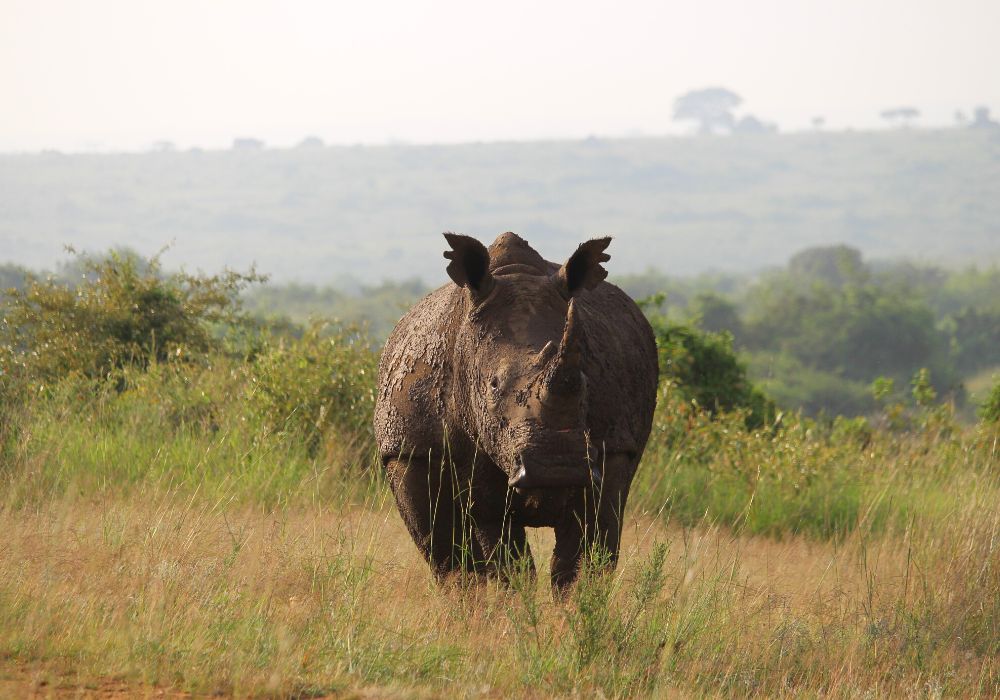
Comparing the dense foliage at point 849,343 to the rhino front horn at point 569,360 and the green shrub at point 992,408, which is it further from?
the rhino front horn at point 569,360

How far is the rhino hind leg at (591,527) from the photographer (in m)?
5.73

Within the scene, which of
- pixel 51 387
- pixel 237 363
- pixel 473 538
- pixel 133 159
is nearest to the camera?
pixel 473 538

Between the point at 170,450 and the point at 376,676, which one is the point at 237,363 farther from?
the point at 376,676

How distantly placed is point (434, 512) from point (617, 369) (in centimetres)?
106

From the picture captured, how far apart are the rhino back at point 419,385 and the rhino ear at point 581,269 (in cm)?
53

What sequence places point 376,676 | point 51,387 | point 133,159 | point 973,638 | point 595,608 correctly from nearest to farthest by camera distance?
point 376,676 → point 595,608 → point 973,638 → point 51,387 → point 133,159

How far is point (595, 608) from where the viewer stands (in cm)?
541

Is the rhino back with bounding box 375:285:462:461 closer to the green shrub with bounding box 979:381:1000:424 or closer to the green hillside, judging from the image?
the green shrub with bounding box 979:381:1000:424

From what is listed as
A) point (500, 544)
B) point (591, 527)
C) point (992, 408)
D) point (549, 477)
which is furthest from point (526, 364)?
point (992, 408)

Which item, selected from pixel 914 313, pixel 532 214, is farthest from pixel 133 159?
pixel 914 313

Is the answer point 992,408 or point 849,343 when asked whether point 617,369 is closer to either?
point 992,408

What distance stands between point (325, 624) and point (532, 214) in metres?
161

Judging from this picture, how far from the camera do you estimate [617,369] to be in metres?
6.10

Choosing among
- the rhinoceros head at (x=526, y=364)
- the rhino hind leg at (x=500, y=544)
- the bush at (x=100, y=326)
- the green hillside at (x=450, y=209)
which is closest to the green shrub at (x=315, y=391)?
the bush at (x=100, y=326)
